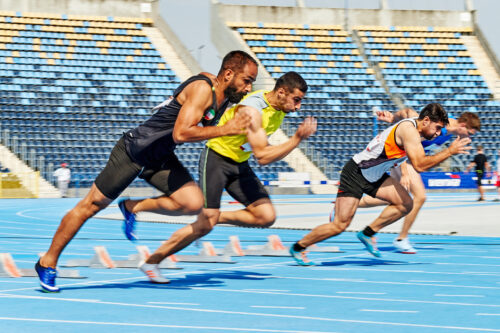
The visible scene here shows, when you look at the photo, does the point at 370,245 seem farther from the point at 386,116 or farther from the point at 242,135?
the point at 242,135

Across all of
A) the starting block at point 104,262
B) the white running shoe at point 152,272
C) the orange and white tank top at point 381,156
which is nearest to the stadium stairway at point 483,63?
the orange and white tank top at point 381,156

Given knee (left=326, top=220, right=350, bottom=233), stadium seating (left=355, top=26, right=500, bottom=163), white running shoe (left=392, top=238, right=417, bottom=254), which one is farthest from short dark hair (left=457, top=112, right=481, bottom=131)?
stadium seating (left=355, top=26, right=500, bottom=163)

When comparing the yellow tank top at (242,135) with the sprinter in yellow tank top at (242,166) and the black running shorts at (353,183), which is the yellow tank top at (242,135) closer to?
the sprinter in yellow tank top at (242,166)

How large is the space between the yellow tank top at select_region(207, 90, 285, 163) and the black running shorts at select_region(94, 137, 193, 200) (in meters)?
0.81

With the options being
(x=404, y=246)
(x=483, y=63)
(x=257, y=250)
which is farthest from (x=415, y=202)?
(x=483, y=63)

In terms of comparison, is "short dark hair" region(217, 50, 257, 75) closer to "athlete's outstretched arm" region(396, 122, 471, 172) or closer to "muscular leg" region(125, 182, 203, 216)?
"muscular leg" region(125, 182, 203, 216)

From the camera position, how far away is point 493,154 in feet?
122

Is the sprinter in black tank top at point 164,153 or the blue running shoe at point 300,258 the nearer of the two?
the sprinter in black tank top at point 164,153

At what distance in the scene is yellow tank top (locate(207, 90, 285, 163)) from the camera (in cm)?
816

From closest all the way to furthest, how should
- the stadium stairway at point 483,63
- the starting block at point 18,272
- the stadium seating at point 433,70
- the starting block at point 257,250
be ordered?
1. the starting block at point 18,272
2. the starting block at point 257,250
3. the stadium seating at point 433,70
4. the stadium stairway at point 483,63

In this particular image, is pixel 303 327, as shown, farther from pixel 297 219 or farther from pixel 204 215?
pixel 297 219

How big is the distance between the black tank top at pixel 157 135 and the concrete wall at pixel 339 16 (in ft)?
115

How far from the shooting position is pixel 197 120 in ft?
22.4

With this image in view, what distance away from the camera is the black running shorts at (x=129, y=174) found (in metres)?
7.10
